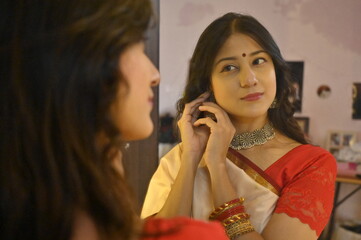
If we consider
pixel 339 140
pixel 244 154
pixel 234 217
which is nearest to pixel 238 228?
pixel 234 217

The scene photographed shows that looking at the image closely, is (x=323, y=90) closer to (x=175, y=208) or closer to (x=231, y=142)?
(x=231, y=142)

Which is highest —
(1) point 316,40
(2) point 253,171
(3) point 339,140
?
(1) point 316,40

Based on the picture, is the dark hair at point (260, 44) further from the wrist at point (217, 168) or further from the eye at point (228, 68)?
the wrist at point (217, 168)

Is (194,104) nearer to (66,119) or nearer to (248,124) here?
(248,124)

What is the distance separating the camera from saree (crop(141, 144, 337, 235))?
0.97 m

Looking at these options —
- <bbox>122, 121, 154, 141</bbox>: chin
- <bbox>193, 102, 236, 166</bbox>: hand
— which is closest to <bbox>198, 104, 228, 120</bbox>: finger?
<bbox>193, 102, 236, 166</bbox>: hand

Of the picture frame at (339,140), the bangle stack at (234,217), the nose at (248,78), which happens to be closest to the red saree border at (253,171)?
the bangle stack at (234,217)

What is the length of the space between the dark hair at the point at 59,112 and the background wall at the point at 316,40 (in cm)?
240

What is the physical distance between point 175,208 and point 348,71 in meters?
2.59

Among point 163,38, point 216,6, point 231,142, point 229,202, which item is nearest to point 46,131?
point 229,202

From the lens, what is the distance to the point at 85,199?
516 mm

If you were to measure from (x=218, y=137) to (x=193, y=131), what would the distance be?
0.10 meters

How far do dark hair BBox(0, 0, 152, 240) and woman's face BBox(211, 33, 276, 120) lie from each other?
0.59 m

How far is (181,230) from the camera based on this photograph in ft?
1.71
